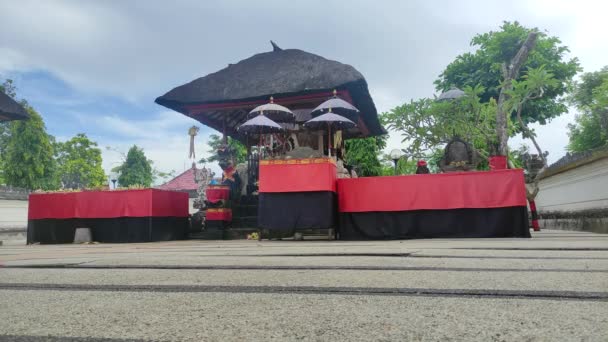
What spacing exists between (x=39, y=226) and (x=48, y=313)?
26.6 ft

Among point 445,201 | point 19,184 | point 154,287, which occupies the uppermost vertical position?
point 19,184

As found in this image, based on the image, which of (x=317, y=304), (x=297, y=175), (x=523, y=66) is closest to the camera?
(x=317, y=304)

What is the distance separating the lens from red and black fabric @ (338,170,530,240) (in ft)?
17.9

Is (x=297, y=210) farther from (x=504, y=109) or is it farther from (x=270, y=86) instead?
(x=504, y=109)

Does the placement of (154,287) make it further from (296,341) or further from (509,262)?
(509,262)

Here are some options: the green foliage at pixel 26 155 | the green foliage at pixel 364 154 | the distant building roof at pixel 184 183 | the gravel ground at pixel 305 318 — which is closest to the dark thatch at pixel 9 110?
the gravel ground at pixel 305 318

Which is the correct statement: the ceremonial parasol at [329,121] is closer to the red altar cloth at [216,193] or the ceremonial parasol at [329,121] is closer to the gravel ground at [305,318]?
the red altar cloth at [216,193]

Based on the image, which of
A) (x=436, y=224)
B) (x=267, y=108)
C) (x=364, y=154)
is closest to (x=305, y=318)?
(x=436, y=224)

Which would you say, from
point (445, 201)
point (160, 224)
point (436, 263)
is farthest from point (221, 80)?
point (436, 263)

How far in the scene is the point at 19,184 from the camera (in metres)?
23.0

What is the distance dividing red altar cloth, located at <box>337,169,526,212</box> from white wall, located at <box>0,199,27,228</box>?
12.1 meters

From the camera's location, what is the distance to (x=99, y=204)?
7.73m

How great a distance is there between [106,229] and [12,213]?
804cm

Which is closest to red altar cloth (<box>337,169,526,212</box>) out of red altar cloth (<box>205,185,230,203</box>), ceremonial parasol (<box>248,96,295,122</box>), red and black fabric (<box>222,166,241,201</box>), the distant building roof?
ceremonial parasol (<box>248,96,295,122</box>)
